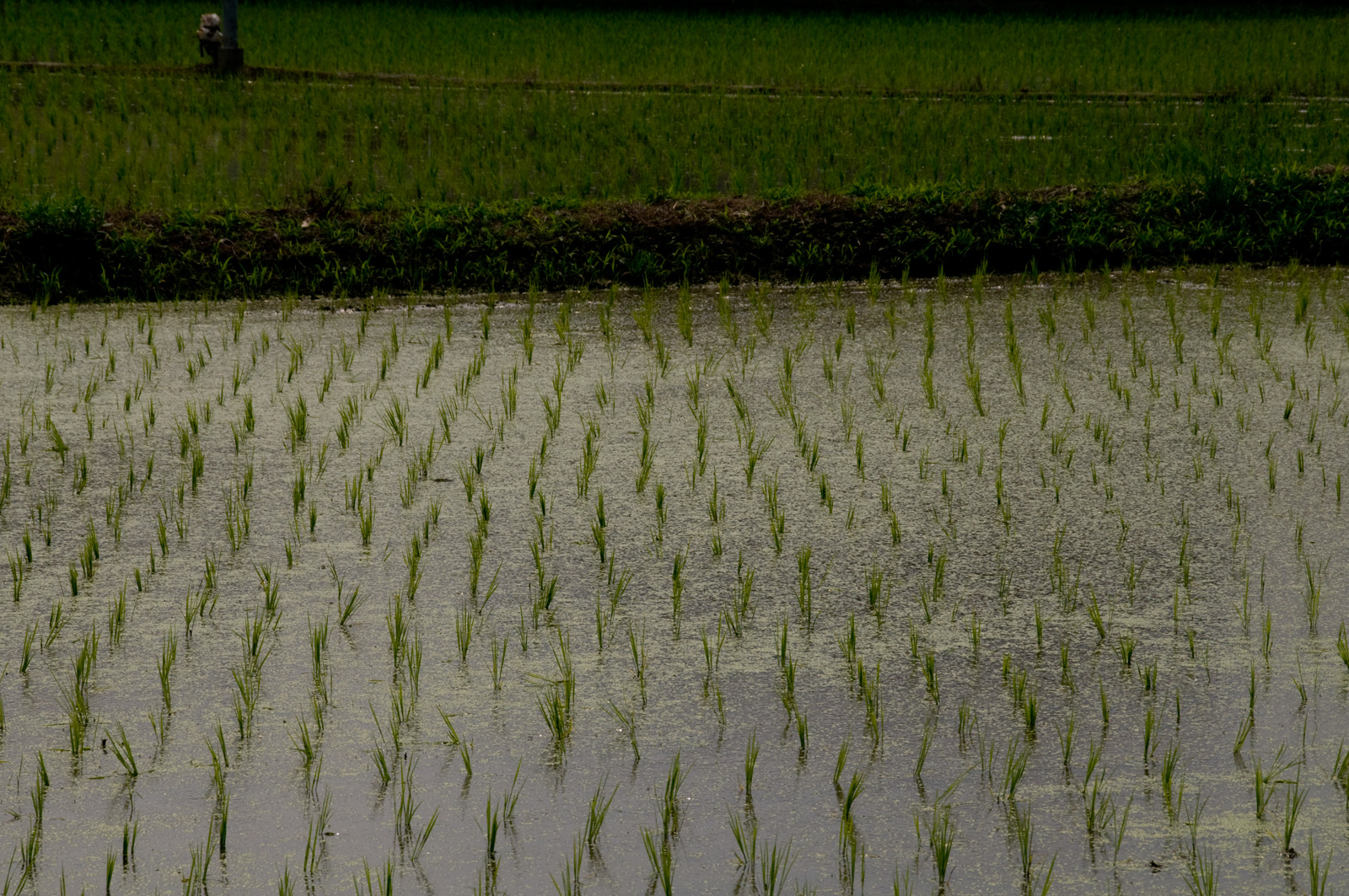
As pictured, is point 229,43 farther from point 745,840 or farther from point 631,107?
point 745,840

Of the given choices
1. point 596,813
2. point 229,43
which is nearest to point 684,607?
point 596,813

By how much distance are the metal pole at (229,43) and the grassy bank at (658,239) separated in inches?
149

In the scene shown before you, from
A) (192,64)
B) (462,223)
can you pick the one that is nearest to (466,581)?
(462,223)

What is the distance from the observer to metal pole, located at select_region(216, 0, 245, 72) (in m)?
8.86

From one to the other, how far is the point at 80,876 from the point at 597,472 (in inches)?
67.3

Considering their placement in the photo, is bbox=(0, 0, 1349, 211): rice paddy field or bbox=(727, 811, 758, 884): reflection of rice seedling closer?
bbox=(727, 811, 758, 884): reflection of rice seedling

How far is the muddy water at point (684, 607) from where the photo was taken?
1.78m

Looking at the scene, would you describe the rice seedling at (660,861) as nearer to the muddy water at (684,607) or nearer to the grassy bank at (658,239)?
the muddy water at (684,607)

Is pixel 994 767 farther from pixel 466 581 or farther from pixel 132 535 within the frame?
pixel 132 535

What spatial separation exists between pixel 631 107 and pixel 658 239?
8.46 feet

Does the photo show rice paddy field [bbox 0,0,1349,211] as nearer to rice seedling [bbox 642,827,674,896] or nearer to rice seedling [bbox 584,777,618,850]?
rice seedling [bbox 584,777,618,850]

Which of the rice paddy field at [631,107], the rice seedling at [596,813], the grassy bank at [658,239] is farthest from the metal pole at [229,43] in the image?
the rice seedling at [596,813]

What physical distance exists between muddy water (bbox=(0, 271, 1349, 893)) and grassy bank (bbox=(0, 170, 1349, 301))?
2.66 feet

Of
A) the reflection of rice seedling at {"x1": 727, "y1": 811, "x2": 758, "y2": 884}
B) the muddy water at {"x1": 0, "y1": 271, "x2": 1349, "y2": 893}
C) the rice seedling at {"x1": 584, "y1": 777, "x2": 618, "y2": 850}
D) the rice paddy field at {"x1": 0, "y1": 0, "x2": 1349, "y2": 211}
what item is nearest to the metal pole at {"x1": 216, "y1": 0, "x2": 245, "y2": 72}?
the rice paddy field at {"x1": 0, "y1": 0, "x2": 1349, "y2": 211}
